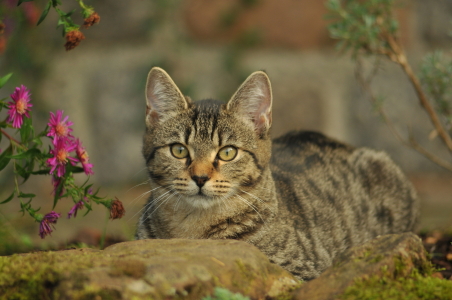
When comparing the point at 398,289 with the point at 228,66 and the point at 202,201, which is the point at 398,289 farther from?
the point at 228,66

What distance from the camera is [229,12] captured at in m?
5.23

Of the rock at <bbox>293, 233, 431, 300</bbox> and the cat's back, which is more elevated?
the rock at <bbox>293, 233, 431, 300</bbox>

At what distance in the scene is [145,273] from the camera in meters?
1.88

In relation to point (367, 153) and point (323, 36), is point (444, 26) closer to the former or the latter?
point (323, 36)

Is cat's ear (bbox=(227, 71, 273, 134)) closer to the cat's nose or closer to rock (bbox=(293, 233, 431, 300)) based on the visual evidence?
the cat's nose

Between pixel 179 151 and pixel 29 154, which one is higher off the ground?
pixel 29 154

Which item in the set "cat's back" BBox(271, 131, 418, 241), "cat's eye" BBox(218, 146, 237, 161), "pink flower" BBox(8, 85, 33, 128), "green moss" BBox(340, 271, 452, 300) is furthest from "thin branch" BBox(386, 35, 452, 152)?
"pink flower" BBox(8, 85, 33, 128)

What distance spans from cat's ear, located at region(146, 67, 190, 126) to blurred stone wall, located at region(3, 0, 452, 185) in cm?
198

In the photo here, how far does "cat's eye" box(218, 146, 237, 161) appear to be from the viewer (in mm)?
3064

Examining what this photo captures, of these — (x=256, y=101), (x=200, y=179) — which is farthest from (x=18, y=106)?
(x=256, y=101)

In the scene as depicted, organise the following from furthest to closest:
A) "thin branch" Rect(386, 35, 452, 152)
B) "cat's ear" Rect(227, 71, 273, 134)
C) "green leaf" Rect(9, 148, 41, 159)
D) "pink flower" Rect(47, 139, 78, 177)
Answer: "thin branch" Rect(386, 35, 452, 152) → "cat's ear" Rect(227, 71, 273, 134) → "pink flower" Rect(47, 139, 78, 177) → "green leaf" Rect(9, 148, 41, 159)

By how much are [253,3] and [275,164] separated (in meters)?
2.03

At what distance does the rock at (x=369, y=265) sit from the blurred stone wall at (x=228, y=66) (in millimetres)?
3243

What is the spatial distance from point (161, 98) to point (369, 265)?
1.76 metres
